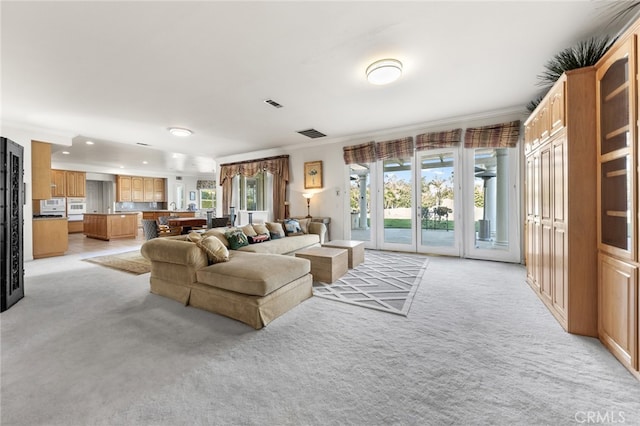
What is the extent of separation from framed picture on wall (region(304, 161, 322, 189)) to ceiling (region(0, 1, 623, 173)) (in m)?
1.64

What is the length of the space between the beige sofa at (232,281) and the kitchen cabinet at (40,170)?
426 cm

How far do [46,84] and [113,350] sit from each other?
3592 millimetres

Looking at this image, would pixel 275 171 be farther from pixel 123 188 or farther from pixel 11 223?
pixel 123 188

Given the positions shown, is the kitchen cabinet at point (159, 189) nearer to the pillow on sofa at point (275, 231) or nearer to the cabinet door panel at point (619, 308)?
the pillow on sofa at point (275, 231)

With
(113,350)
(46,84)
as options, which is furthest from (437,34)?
(46,84)

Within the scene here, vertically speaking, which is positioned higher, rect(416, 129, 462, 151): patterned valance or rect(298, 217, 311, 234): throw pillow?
rect(416, 129, 462, 151): patterned valance

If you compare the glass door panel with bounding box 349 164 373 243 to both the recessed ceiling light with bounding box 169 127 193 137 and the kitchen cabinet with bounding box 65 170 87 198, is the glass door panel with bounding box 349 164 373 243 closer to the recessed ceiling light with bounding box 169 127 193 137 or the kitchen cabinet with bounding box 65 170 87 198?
the recessed ceiling light with bounding box 169 127 193 137

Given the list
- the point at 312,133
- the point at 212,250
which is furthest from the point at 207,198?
the point at 212,250

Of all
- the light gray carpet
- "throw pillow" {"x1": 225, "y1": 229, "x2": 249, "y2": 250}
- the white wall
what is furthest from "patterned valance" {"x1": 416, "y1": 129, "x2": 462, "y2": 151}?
the white wall

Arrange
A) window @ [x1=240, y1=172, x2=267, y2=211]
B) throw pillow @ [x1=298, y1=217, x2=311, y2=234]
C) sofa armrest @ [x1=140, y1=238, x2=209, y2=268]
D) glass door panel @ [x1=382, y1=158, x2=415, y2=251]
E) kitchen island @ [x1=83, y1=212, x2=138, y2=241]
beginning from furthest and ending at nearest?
kitchen island @ [x1=83, y1=212, x2=138, y2=241] → window @ [x1=240, y1=172, x2=267, y2=211] → throw pillow @ [x1=298, y1=217, x2=311, y2=234] → glass door panel @ [x1=382, y1=158, x2=415, y2=251] → sofa armrest @ [x1=140, y1=238, x2=209, y2=268]

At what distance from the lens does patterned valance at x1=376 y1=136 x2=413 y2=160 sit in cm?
523

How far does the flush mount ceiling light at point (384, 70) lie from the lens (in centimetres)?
274

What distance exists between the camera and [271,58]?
2.74 metres

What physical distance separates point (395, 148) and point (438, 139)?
0.84m
